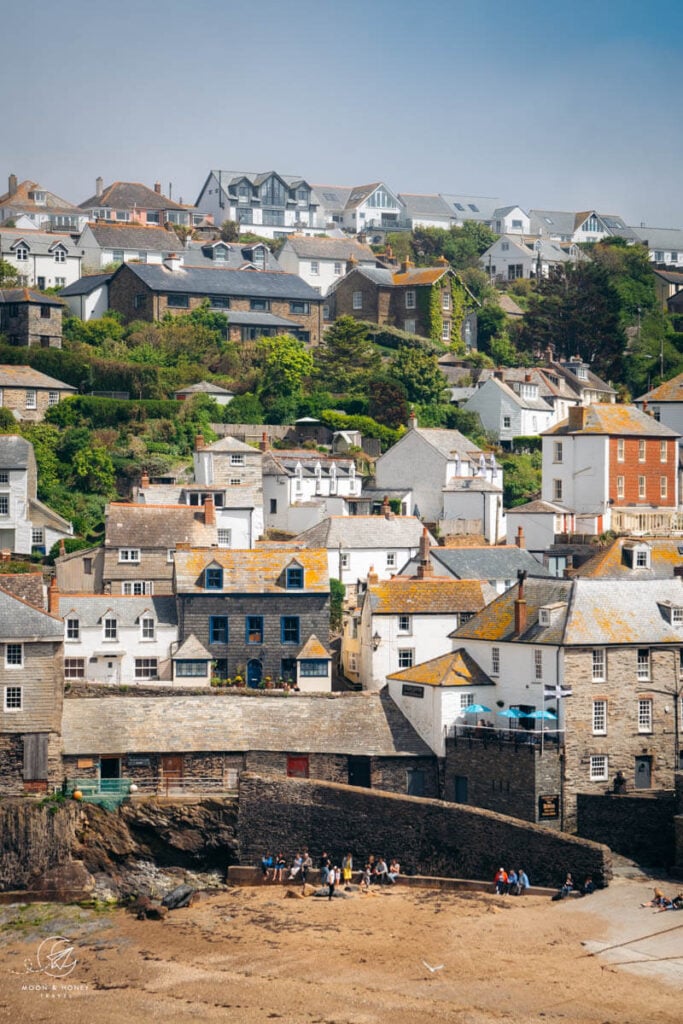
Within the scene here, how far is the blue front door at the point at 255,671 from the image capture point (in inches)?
2344

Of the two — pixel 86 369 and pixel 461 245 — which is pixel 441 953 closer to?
pixel 86 369

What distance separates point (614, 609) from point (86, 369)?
40.4m

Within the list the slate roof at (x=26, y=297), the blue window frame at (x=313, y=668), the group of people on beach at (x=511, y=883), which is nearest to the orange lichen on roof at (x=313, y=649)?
the blue window frame at (x=313, y=668)

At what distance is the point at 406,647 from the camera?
6022 cm

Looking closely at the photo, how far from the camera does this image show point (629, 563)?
59.2 metres

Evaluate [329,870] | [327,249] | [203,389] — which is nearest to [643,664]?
[329,870]

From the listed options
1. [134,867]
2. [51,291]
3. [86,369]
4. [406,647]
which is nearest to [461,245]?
[51,291]

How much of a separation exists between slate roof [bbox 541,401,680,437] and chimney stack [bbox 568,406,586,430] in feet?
0.30

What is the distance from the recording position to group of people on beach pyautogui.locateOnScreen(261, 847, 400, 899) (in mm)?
49469

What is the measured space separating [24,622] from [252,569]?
10.8 m

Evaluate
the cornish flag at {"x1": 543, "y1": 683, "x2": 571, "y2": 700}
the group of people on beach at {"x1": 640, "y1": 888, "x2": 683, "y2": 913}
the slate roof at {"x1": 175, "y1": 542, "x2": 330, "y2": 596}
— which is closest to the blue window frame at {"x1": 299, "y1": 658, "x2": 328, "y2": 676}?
the slate roof at {"x1": 175, "y1": 542, "x2": 330, "y2": 596}

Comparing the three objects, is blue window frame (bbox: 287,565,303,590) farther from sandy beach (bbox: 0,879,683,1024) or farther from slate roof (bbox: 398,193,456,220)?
slate roof (bbox: 398,193,456,220)

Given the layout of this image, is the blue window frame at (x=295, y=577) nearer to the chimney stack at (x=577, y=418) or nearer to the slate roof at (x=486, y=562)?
the slate roof at (x=486, y=562)

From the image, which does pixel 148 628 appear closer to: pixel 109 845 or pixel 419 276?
pixel 109 845
